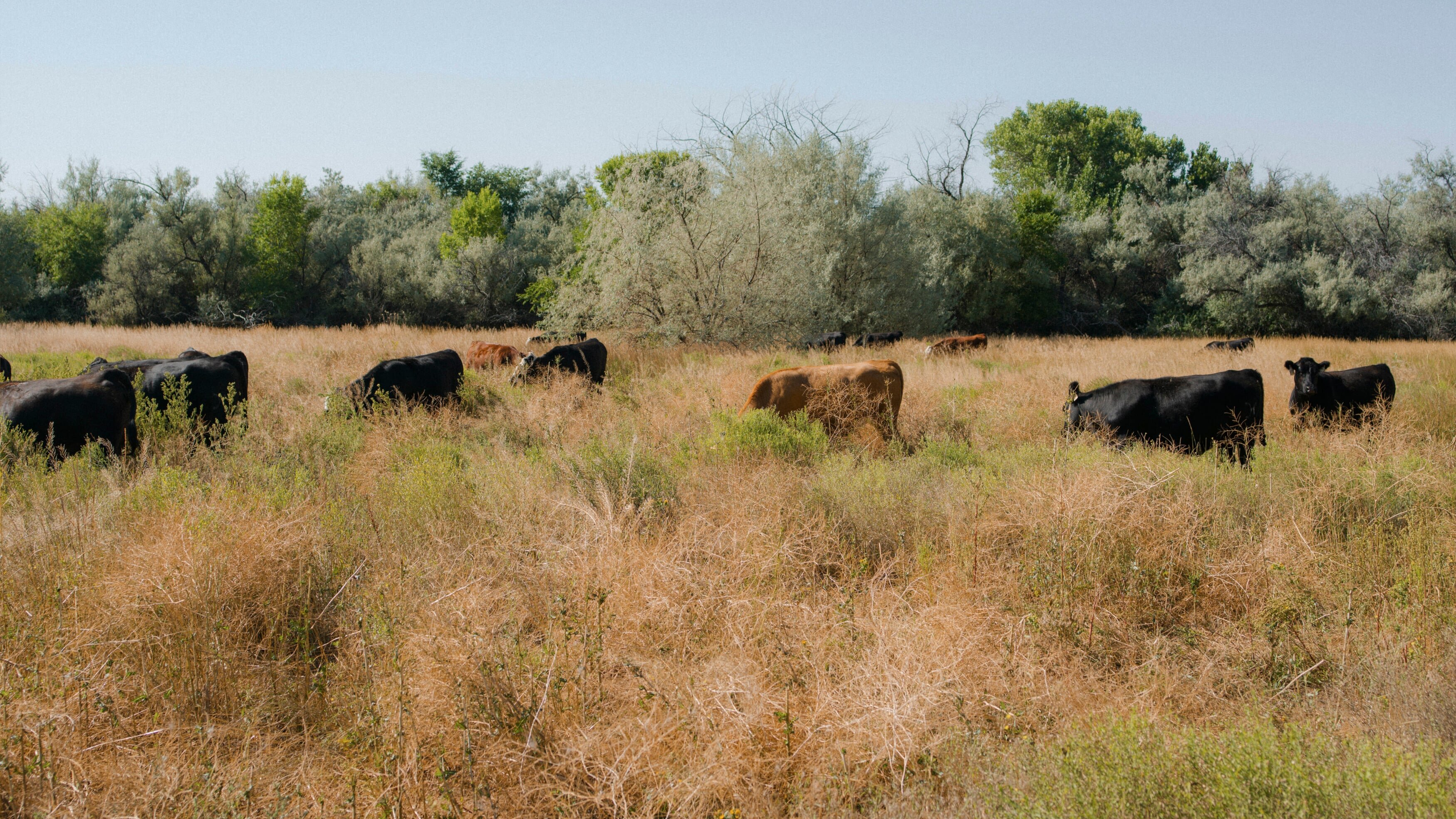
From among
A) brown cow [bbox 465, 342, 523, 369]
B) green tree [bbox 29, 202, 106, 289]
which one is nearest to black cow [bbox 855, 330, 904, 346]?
brown cow [bbox 465, 342, 523, 369]

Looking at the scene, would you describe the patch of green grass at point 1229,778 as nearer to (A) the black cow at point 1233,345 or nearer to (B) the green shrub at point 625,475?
(B) the green shrub at point 625,475

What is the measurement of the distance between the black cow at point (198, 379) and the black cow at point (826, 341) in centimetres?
1231

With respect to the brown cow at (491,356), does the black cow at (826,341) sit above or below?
above

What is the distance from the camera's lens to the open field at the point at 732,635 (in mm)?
3287

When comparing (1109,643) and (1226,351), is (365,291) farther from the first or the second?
(1109,643)

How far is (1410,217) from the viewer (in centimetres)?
2855

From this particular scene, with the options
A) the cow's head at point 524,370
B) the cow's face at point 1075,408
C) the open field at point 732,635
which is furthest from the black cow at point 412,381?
the cow's face at point 1075,408

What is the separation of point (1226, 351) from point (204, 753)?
21.2 m

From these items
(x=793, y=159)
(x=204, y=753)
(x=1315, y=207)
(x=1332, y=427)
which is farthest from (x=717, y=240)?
(x=1315, y=207)

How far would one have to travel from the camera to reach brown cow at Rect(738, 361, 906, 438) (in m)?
9.60

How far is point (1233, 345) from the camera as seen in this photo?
64.4ft

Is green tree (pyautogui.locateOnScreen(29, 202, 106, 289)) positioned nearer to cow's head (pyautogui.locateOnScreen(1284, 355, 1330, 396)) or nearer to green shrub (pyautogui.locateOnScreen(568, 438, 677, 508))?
green shrub (pyautogui.locateOnScreen(568, 438, 677, 508))

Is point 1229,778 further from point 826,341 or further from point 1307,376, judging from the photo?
point 826,341

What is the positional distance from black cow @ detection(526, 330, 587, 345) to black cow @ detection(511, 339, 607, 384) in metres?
3.06
